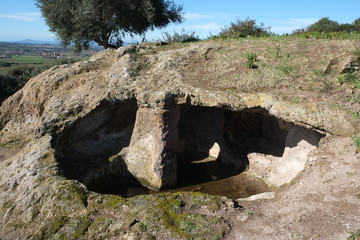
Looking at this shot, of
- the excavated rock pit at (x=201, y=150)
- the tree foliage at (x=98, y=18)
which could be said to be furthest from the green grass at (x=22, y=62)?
the excavated rock pit at (x=201, y=150)

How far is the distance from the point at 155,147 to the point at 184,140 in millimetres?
3427

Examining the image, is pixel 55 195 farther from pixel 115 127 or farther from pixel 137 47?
pixel 137 47

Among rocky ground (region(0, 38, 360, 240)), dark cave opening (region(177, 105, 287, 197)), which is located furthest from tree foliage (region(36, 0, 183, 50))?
dark cave opening (region(177, 105, 287, 197))

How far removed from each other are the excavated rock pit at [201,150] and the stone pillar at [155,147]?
9cm

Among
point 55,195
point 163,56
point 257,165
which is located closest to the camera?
point 55,195

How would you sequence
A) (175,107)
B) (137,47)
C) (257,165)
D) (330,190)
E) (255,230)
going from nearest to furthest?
(255,230)
(330,190)
(175,107)
(257,165)
(137,47)

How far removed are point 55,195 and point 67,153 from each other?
4.42 m

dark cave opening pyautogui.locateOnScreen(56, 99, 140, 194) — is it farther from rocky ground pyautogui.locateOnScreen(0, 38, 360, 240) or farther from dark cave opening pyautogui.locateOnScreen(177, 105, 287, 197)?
dark cave opening pyautogui.locateOnScreen(177, 105, 287, 197)

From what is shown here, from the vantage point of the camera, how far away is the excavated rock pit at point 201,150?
11984mm

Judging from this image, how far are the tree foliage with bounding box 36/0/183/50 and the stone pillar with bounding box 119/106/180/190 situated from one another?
13.5 metres

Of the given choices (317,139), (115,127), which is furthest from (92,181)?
Result: (317,139)

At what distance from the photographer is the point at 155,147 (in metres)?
A: 12.2

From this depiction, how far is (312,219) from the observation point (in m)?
6.82

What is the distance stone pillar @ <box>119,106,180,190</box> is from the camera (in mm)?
11977
